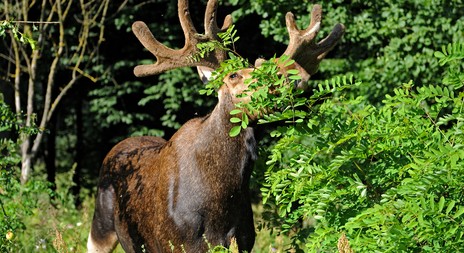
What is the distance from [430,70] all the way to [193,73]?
4.06m

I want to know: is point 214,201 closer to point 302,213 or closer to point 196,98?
point 302,213

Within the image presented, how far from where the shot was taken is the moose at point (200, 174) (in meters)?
7.23

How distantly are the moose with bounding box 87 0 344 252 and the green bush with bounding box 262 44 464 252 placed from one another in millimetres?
512

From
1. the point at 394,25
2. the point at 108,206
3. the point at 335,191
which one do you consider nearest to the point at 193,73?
the point at 394,25

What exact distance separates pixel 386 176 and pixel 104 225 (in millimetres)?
3232

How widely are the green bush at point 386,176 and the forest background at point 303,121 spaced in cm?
1

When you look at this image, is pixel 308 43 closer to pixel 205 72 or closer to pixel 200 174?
pixel 205 72

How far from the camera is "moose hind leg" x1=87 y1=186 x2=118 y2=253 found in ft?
28.5

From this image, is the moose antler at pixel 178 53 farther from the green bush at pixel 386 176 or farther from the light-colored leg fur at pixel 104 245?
the light-colored leg fur at pixel 104 245

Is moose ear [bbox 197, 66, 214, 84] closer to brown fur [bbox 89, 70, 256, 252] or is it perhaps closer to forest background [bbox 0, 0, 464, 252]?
brown fur [bbox 89, 70, 256, 252]

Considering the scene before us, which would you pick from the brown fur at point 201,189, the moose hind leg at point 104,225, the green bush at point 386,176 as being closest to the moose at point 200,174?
the brown fur at point 201,189

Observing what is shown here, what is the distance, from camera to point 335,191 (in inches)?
250

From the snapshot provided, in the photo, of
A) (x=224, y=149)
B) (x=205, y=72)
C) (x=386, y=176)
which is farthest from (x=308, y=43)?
(x=386, y=176)

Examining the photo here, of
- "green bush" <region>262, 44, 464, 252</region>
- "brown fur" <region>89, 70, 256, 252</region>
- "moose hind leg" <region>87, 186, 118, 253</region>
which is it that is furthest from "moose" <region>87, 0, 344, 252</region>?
"green bush" <region>262, 44, 464, 252</region>
